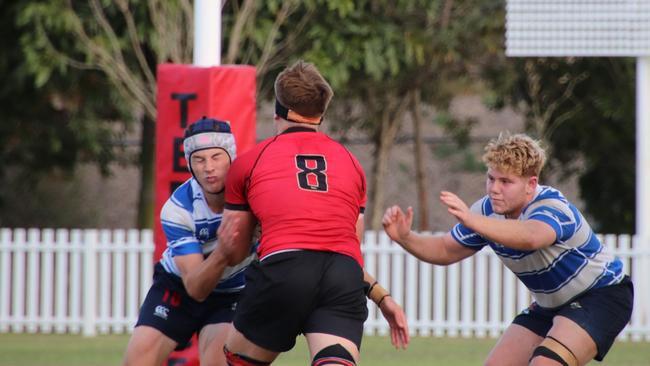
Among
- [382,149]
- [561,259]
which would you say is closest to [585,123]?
[382,149]

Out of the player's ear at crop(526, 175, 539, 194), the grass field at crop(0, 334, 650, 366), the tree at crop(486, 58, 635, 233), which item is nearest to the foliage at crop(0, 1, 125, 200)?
the grass field at crop(0, 334, 650, 366)

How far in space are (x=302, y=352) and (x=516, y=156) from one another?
20.2ft

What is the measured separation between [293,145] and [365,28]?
9950mm

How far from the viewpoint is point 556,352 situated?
5.71 m

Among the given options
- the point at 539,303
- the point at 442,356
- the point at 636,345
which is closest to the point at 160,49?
the point at 442,356

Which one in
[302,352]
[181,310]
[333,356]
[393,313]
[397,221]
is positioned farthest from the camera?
[302,352]

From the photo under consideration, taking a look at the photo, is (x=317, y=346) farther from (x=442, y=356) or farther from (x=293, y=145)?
(x=442, y=356)

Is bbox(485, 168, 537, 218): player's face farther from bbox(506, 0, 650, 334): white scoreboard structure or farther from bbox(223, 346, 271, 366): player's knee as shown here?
bbox(506, 0, 650, 334): white scoreboard structure

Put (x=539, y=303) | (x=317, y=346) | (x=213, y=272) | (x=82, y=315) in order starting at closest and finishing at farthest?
(x=317, y=346) → (x=213, y=272) → (x=539, y=303) → (x=82, y=315)

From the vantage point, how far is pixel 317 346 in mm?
5145

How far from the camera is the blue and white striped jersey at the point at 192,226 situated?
6.08m

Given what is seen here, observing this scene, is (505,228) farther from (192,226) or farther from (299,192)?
(192,226)

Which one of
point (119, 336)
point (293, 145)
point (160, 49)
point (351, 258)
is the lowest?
point (119, 336)

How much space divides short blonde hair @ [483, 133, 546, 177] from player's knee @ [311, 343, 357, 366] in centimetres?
123
